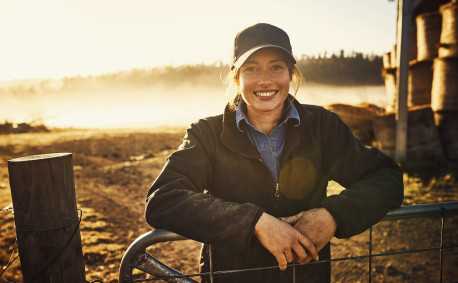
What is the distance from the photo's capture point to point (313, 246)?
1.25 m

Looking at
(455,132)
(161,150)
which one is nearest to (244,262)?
(455,132)

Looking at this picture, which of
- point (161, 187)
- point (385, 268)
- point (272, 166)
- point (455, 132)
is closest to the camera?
point (161, 187)

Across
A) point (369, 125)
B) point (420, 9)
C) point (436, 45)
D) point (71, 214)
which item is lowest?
point (369, 125)

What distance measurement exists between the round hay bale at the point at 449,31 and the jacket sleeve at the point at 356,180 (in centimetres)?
679

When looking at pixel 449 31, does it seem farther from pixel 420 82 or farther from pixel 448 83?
pixel 420 82

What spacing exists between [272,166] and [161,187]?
2.24 ft

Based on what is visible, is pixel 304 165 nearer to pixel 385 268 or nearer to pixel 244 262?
pixel 244 262

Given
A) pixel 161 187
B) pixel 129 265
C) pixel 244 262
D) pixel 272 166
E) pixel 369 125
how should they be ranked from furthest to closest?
pixel 369 125, pixel 272 166, pixel 244 262, pixel 161 187, pixel 129 265

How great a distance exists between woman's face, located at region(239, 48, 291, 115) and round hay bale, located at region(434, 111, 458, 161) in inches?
281

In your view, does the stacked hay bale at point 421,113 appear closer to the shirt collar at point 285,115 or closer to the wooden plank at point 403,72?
the wooden plank at point 403,72

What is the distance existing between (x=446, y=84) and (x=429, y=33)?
162 centimetres

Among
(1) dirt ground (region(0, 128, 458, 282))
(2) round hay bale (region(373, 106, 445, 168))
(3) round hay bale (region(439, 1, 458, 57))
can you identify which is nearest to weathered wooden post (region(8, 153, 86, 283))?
(1) dirt ground (region(0, 128, 458, 282))

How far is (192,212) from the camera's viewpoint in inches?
49.7

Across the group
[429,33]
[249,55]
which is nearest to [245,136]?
[249,55]
